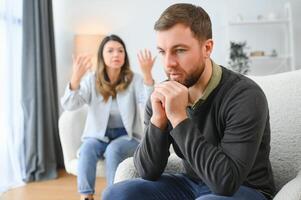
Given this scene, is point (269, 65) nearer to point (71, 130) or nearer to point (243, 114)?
point (71, 130)

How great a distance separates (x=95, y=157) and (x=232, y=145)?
1.20 metres

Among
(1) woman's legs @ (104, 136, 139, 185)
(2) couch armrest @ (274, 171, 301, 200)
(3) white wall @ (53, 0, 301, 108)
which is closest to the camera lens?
(2) couch armrest @ (274, 171, 301, 200)

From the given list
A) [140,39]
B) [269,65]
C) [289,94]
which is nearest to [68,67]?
[140,39]

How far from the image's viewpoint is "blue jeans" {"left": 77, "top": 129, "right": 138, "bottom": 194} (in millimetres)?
1978

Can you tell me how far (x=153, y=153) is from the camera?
1.19 m

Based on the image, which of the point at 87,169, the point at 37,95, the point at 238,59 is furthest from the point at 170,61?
the point at 238,59

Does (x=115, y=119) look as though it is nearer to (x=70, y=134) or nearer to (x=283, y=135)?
(x=70, y=134)

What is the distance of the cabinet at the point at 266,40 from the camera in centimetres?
345

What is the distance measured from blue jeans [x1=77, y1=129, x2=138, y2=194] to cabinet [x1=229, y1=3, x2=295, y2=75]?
Answer: 1860 millimetres

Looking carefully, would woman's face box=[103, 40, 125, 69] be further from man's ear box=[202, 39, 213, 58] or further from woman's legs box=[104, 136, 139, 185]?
man's ear box=[202, 39, 213, 58]

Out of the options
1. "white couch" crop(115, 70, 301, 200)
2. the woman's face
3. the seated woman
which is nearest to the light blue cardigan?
the seated woman

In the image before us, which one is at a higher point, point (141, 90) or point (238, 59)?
point (238, 59)

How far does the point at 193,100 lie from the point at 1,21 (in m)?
2.19

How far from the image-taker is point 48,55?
10.5 ft
